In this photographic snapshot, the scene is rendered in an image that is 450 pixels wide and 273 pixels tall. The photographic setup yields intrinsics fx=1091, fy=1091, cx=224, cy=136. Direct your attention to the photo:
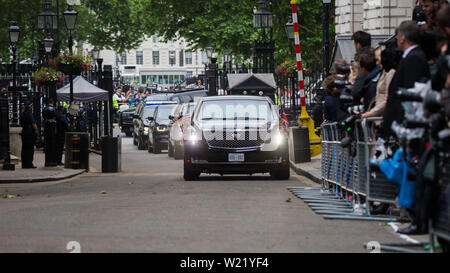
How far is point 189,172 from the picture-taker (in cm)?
1920

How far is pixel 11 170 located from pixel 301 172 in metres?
6.97

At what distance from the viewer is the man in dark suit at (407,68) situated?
976 cm

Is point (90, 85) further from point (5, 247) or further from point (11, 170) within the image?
point (5, 247)

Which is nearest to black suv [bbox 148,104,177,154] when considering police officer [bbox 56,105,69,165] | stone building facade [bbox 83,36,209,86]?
police officer [bbox 56,105,69,165]

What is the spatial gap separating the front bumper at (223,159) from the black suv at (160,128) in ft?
52.2

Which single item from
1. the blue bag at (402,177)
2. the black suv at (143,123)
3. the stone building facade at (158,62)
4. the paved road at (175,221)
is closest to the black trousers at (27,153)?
the paved road at (175,221)

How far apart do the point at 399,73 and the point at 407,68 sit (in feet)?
0.50

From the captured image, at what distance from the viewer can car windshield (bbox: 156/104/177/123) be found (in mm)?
35188

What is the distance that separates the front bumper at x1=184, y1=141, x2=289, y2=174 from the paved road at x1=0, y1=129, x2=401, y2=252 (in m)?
0.29

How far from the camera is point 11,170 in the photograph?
24.8 meters

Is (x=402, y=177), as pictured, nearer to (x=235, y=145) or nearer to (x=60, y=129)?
(x=235, y=145)

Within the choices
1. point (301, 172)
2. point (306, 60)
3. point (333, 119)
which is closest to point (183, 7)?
point (306, 60)

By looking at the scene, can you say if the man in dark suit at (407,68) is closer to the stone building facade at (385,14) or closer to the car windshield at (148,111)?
the stone building facade at (385,14)

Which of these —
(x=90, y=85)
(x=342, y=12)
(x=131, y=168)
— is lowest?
(x=131, y=168)
